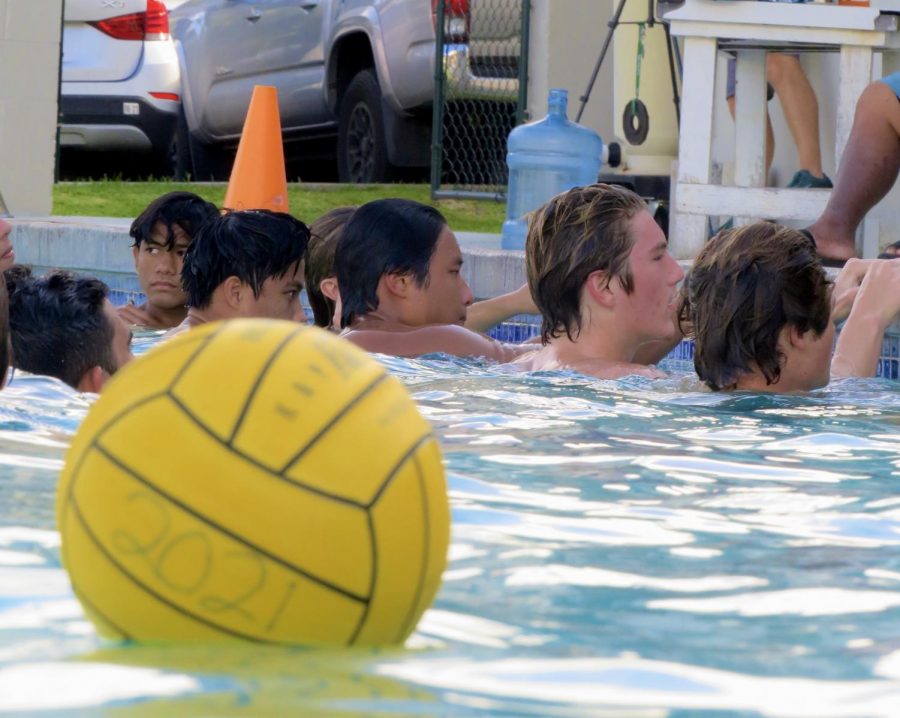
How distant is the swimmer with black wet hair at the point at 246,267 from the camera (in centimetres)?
612

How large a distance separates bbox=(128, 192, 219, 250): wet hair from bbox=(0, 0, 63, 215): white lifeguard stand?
136 inches

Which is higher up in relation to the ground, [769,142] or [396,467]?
[769,142]

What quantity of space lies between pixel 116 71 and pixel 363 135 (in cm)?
219

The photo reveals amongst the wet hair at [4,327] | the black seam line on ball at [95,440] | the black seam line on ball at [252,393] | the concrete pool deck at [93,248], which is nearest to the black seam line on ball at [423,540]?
the black seam line on ball at [252,393]

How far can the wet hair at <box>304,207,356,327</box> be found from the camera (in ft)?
20.8

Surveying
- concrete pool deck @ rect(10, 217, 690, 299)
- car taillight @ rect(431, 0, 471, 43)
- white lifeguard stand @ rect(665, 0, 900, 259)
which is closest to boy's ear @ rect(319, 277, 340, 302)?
concrete pool deck @ rect(10, 217, 690, 299)

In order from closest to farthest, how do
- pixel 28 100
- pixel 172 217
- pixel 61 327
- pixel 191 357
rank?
1. pixel 191 357
2. pixel 61 327
3. pixel 172 217
4. pixel 28 100

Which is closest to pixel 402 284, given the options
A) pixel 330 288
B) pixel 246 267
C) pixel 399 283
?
pixel 399 283

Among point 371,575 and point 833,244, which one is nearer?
point 371,575

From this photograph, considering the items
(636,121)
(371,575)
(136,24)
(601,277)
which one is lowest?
(371,575)

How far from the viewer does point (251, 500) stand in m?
2.22

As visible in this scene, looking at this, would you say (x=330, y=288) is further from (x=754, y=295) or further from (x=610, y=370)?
(x=754, y=295)

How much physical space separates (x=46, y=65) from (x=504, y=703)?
8782 millimetres

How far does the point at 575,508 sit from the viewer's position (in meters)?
3.51
